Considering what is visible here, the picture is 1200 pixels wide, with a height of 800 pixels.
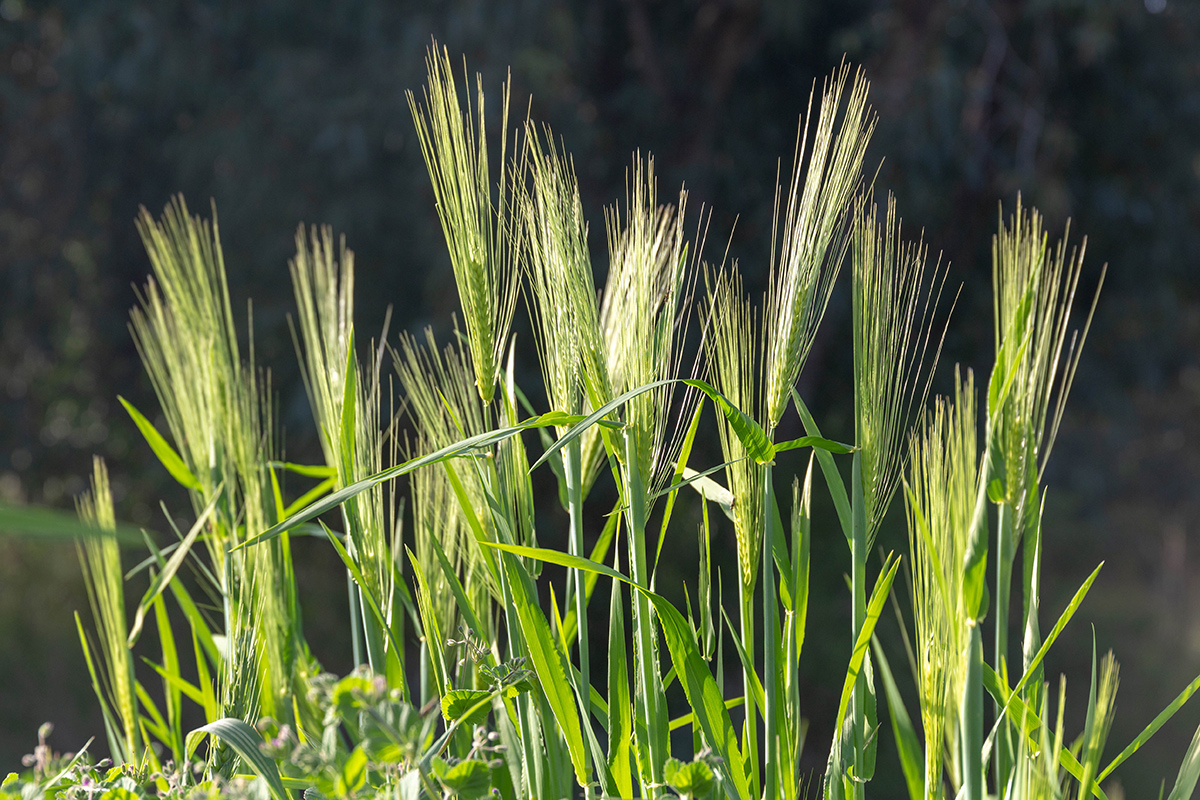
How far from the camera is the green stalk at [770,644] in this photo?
662 millimetres

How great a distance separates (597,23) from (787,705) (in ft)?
11.1

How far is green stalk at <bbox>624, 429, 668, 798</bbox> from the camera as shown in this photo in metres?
0.66

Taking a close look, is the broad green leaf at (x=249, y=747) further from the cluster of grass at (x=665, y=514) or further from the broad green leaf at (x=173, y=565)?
the broad green leaf at (x=173, y=565)

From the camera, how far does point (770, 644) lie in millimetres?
678

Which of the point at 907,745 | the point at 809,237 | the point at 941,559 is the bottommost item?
the point at 907,745

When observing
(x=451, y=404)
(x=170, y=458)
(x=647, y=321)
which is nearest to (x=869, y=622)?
(x=647, y=321)

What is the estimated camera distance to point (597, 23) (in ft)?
11.7

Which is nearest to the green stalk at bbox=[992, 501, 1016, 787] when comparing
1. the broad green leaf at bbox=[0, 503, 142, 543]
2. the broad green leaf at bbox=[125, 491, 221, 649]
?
the broad green leaf at bbox=[0, 503, 142, 543]

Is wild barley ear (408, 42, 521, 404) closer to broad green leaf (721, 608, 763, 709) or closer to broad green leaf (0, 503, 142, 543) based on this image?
broad green leaf (721, 608, 763, 709)

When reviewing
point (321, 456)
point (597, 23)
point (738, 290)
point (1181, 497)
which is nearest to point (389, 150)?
point (597, 23)

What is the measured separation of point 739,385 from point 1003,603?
271 mm

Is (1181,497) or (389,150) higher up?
(389,150)

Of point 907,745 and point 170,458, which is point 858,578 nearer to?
point 907,745

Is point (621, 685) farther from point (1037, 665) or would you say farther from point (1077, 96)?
point (1077, 96)
